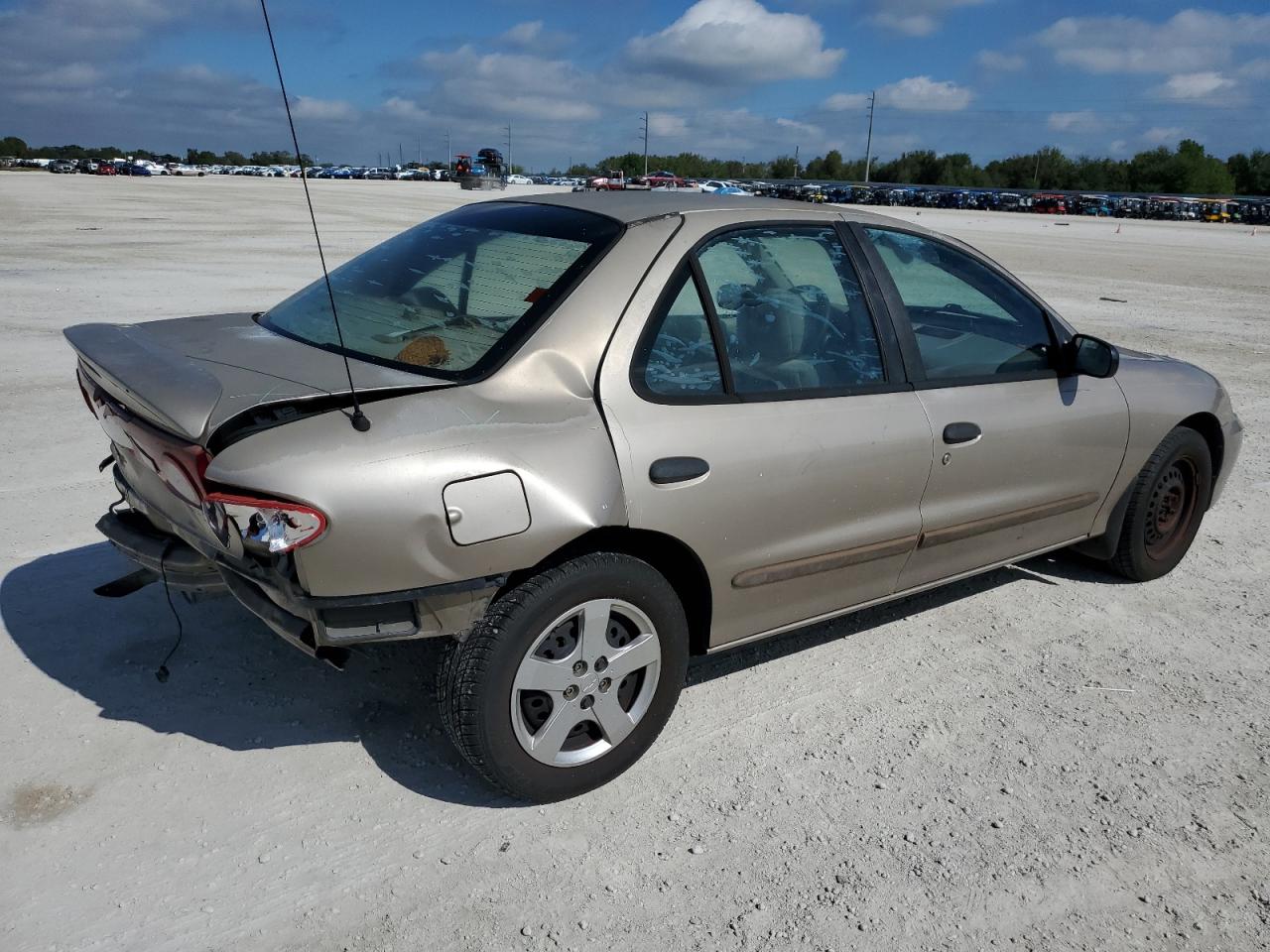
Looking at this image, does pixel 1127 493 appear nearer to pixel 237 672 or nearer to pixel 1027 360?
pixel 1027 360

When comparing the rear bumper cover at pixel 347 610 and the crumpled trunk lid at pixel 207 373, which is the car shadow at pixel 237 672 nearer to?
the rear bumper cover at pixel 347 610

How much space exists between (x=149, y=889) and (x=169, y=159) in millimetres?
132242

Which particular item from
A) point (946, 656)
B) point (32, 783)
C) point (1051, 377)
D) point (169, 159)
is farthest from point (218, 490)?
point (169, 159)

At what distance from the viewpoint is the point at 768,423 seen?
3.06 meters

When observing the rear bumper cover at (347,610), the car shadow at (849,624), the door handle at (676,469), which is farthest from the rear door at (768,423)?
the rear bumper cover at (347,610)

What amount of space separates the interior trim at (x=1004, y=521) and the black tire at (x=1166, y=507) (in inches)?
12.6

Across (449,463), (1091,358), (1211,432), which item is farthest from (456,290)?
(1211,432)

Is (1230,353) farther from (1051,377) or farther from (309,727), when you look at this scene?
(309,727)

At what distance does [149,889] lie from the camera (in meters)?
2.46

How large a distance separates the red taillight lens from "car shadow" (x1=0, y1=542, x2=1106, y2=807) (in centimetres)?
98

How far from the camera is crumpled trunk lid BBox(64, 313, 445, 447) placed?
2.53 metres

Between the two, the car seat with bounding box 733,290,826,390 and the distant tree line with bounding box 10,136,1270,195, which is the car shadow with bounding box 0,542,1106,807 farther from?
the distant tree line with bounding box 10,136,1270,195

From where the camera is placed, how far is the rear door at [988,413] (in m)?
→ 3.54

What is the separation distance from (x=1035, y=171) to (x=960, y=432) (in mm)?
120611
